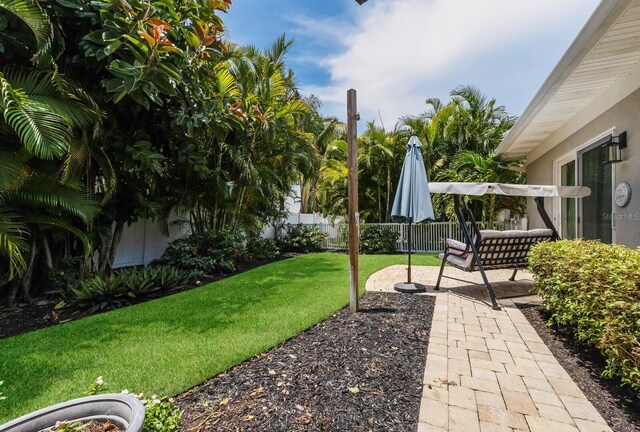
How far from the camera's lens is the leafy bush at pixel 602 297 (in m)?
2.10

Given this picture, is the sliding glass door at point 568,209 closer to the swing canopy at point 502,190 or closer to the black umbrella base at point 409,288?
the swing canopy at point 502,190

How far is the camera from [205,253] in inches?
290

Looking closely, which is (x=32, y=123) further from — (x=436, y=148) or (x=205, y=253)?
(x=436, y=148)

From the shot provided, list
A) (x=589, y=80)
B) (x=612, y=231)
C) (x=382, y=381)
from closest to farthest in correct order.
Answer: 1. (x=382, y=381)
2. (x=589, y=80)
3. (x=612, y=231)

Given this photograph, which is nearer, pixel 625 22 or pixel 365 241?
pixel 625 22

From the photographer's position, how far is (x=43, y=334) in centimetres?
341

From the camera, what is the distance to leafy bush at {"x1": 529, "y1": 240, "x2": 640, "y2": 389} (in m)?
2.10

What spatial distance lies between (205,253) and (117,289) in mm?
2756

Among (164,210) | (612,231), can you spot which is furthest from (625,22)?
(164,210)

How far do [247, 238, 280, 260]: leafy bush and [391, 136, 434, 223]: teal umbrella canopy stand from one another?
537cm

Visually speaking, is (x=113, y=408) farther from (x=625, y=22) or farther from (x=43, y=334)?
(x=625, y=22)

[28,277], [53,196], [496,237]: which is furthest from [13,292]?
[496,237]

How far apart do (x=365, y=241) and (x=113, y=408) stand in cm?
988

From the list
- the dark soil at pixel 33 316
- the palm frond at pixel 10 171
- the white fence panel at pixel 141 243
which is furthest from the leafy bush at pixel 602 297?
the white fence panel at pixel 141 243
